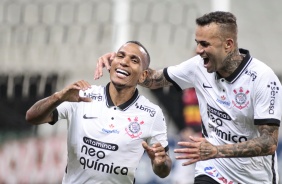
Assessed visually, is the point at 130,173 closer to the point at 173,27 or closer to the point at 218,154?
the point at 218,154

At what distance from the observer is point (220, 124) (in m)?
6.96

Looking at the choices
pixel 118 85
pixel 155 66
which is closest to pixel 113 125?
pixel 118 85

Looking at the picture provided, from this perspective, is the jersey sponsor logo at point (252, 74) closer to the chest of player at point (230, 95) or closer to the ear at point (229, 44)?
the chest of player at point (230, 95)

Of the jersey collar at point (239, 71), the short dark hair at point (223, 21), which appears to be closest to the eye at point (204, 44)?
the short dark hair at point (223, 21)

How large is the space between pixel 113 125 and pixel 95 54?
21.1 feet

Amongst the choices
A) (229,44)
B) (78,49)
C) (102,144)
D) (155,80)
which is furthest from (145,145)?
(78,49)

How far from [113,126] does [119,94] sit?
0.84ft

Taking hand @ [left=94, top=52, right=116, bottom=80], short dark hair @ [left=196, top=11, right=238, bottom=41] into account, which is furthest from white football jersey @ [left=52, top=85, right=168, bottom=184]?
short dark hair @ [left=196, top=11, right=238, bottom=41]

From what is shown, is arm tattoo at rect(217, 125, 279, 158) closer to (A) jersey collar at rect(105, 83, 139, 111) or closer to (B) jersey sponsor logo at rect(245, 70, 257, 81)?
(B) jersey sponsor logo at rect(245, 70, 257, 81)

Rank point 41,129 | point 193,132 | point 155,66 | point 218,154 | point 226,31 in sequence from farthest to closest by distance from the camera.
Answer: point 155,66 → point 41,129 → point 193,132 → point 226,31 → point 218,154

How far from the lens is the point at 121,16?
44.5 ft

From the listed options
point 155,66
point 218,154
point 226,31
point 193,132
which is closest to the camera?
point 218,154

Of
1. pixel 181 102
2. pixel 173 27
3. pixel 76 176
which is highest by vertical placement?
pixel 173 27

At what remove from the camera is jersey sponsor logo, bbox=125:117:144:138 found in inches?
269
